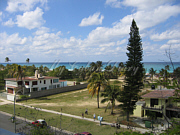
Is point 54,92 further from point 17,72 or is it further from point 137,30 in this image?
point 137,30

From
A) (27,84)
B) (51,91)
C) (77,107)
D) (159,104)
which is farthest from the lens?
(51,91)

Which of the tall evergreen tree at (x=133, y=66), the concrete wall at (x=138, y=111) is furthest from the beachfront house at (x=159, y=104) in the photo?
the tall evergreen tree at (x=133, y=66)

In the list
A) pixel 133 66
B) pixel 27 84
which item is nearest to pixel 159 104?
pixel 133 66

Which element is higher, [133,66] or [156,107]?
[133,66]

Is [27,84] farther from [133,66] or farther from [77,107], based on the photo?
[133,66]

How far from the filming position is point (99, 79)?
30.3 meters

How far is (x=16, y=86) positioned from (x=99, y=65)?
44345mm

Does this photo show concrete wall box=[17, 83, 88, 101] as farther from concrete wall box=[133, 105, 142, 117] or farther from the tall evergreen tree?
concrete wall box=[133, 105, 142, 117]

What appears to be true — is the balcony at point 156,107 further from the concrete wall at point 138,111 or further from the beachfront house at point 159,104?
the concrete wall at point 138,111

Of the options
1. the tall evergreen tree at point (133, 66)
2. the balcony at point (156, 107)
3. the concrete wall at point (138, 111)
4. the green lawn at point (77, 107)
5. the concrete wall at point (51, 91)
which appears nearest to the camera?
the balcony at point (156, 107)

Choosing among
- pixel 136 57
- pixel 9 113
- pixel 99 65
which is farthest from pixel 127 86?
pixel 99 65

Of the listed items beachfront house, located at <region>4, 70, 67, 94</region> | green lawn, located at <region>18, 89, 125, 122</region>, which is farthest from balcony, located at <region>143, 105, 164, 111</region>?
beachfront house, located at <region>4, 70, 67, 94</region>

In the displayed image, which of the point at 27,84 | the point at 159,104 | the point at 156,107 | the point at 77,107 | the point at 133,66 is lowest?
the point at 77,107

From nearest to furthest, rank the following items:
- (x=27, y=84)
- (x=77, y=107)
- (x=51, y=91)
A: (x=77, y=107)
(x=27, y=84)
(x=51, y=91)
